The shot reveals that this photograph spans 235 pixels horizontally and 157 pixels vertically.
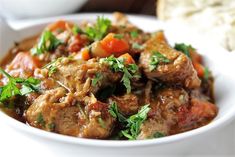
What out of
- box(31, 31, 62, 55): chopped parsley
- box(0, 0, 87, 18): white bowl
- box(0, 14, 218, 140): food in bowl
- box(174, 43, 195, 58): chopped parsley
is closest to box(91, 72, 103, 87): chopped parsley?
box(0, 14, 218, 140): food in bowl

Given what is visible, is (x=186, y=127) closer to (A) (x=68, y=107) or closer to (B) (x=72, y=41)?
(A) (x=68, y=107)

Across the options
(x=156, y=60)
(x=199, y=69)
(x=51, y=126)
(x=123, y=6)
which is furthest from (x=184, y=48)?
(x=123, y=6)

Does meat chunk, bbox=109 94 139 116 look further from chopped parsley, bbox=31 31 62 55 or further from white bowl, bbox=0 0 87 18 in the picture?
white bowl, bbox=0 0 87 18

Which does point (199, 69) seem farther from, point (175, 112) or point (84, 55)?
point (84, 55)

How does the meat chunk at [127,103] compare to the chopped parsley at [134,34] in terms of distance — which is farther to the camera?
the chopped parsley at [134,34]

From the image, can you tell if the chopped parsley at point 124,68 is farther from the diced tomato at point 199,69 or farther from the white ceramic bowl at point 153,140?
the diced tomato at point 199,69

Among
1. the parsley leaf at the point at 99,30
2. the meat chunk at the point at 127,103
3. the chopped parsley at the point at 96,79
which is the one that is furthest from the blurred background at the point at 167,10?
the chopped parsley at the point at 96,79

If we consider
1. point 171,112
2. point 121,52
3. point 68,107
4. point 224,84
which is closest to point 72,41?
point 121,52
